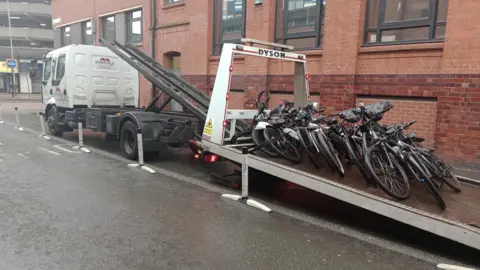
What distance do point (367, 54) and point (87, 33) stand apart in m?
16.8

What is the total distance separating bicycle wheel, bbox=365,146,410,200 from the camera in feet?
15.2

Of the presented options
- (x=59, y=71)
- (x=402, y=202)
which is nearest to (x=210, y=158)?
(x=402, y=202)

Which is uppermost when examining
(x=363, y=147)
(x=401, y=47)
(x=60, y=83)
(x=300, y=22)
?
(x=300, y=22)

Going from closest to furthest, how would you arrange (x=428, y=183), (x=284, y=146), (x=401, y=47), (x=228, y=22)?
1. (x=428, y=183)
2. (x=284, y=146)
3. (x=401, y=47)
4. (x=228, y=22)

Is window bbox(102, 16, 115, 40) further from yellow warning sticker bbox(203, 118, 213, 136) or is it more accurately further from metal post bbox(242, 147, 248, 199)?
metal post bbox(242, 147, 248, 199)

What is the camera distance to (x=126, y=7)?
1731cm

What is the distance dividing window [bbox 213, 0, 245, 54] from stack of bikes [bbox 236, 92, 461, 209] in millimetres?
6857

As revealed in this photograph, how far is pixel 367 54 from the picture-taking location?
917 centimetres

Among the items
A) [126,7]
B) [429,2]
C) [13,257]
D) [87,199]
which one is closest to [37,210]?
[87,199]

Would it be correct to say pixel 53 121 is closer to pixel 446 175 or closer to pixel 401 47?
pixel 401 47

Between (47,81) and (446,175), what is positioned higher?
(47,81)

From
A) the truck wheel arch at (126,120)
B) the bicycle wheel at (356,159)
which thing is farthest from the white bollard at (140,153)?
the bicycle wheel at (356,159)

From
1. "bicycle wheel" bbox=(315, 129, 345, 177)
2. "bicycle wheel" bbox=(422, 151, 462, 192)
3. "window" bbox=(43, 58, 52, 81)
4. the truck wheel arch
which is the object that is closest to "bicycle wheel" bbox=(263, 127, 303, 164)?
"bicycle wheel" bbox=(315, 129, 345, 177)

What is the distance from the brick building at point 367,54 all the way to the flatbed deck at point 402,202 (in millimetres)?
2849
